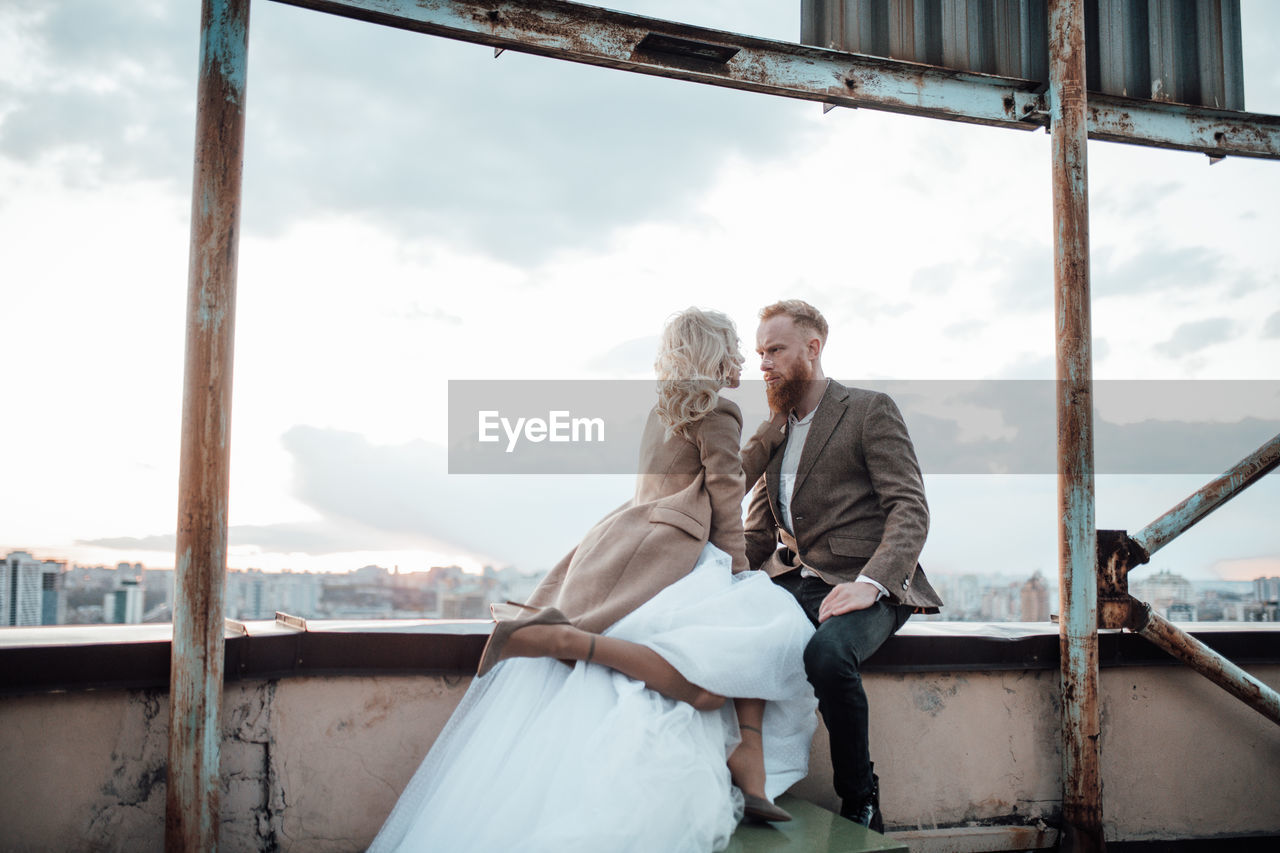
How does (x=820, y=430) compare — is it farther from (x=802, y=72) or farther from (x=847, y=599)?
(x=802, y=72)

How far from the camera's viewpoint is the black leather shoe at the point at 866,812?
9.09ft

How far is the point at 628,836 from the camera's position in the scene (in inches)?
84.1

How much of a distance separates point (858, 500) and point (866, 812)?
1.06 m

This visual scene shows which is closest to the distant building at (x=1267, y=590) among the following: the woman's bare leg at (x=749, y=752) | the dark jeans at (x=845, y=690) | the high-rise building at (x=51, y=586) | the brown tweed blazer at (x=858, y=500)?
the brown tweed blazer at (x=858, y=500)

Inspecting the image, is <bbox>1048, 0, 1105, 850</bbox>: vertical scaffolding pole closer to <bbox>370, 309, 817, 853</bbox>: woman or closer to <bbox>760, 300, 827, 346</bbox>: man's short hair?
<bbox>760, 300, 827, 346</bbox>: man's short hair

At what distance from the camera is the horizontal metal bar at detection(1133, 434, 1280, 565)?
355 centimetres

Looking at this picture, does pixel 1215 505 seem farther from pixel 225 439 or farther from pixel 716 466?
pixel 225 439

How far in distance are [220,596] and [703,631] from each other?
1400 mm

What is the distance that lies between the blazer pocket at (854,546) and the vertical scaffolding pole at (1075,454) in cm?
84

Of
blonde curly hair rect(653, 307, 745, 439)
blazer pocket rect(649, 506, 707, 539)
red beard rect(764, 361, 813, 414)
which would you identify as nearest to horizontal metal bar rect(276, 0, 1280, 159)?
blonde curly hair rect(653, 307, 745, 439)

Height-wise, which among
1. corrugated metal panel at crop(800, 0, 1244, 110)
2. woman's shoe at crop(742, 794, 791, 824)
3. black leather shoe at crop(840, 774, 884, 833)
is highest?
corrugated metal panel at crop(800, 0, 1244, 110)

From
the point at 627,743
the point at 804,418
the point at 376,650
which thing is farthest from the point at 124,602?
the point at 627,743

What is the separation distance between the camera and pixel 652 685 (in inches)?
101

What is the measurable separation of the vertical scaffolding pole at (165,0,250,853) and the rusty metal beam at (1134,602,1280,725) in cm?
333
